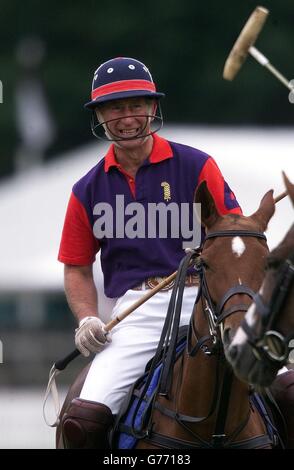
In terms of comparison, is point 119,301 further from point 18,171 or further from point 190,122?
point 190,122

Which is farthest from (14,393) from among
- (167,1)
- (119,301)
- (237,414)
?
(167,1)

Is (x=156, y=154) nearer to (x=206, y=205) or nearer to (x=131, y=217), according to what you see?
(x=131, y=217)

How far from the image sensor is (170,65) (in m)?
29.9

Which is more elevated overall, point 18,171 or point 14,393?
point 18,171

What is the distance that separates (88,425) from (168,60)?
79.4ft

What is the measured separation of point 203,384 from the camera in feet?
18.6

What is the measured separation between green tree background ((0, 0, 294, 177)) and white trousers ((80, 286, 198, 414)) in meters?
22.4

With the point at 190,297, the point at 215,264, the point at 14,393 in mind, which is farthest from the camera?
the point at 14,393

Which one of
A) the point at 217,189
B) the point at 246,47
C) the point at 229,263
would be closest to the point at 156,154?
the point at 217,189

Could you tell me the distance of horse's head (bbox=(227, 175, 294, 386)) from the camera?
16.1 feet

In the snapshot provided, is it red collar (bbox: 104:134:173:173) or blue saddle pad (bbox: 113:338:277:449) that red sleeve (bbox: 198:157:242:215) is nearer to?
red collar (bbox: 104:134:173:173)

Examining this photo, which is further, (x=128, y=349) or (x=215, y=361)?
(x=128, y=349)

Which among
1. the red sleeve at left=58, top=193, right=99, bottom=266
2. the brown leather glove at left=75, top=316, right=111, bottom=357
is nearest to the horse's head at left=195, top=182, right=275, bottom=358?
the brown leather glove at left=75, top=316, right=111, bottom=357

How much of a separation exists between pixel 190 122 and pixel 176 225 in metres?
23.9
